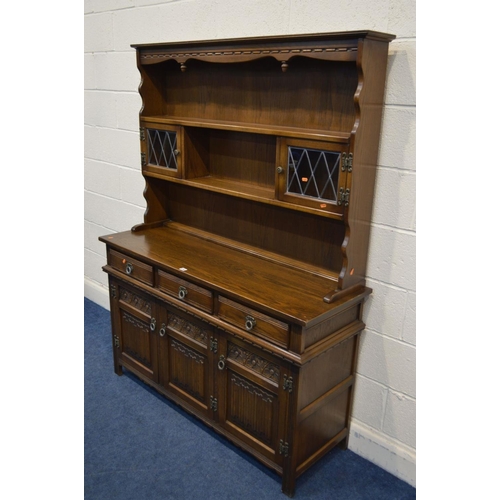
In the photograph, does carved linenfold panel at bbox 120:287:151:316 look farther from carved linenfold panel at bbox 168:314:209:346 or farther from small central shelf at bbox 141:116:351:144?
small central shelf at bbox 141:116:351:144

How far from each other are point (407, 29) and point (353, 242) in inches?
31.2

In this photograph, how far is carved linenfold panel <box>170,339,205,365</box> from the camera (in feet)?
7.49

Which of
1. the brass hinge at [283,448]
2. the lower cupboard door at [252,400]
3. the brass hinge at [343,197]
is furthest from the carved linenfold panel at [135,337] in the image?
the brass hinge at [343,197]

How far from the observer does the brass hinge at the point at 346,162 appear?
5.80 ft

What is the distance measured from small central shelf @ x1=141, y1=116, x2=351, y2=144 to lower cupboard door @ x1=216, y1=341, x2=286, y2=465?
0.88m

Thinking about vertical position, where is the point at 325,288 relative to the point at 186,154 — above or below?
below

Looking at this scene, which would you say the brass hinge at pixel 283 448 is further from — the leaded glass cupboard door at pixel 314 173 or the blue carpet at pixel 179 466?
the leaded glass cupboard door at pixel 314 173

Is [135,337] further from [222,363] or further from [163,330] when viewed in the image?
[222,363]

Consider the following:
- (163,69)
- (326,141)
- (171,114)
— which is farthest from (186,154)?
(326,141)

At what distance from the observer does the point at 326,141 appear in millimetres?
1811

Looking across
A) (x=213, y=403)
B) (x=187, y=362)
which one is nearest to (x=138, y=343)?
(x=187, y=362)

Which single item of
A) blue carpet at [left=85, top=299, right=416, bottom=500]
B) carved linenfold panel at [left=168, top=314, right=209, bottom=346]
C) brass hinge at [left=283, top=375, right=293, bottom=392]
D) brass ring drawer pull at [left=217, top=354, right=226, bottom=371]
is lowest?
Answer: blue carpet at [left=85, top=299, right=416, bottom=500]

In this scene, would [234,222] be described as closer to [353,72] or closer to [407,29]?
[353,72]

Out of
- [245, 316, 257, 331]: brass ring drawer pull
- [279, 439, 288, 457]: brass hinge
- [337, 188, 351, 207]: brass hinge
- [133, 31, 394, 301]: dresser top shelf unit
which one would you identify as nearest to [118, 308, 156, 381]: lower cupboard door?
[133, 31, 394, 301]: dresser top shelf unit
